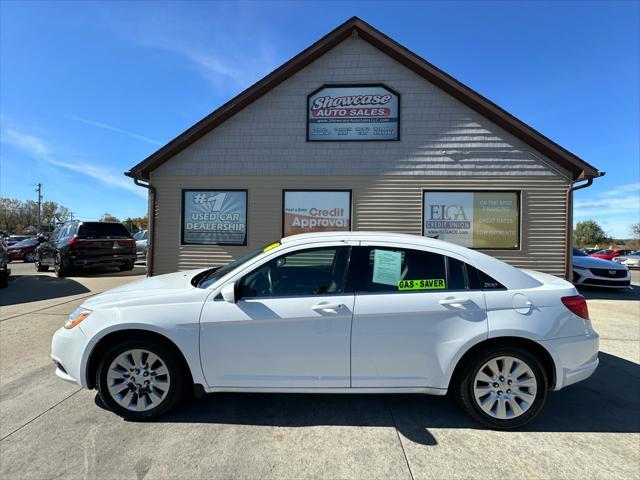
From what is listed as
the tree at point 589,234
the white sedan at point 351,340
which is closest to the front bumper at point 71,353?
the white sedan at point 351,340

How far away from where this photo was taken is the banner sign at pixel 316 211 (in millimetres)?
8367

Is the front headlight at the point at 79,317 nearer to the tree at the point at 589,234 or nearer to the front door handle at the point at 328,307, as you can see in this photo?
the front door handle at the point at 328,307

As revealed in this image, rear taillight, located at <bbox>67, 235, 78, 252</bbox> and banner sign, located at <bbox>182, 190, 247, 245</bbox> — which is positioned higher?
banner sign, located at <bbox>182, 190, 247, 245</bbox>

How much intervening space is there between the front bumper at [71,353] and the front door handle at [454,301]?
2.95 m

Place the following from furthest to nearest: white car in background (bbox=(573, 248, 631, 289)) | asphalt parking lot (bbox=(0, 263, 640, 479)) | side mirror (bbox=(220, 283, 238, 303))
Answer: white car in background (bbox=(573, 248, 631, 289)) < side mirror (bbox=(220, 283, 238, 303)) < asphalt parking lot (bbox=(0, 263, 640, 479))

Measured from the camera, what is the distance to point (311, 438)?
2473mm

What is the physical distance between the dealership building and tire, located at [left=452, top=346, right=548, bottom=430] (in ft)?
19.1

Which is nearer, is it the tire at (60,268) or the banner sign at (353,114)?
the banner sign at (353,114)

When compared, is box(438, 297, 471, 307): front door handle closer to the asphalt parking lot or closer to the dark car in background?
the asphalt parking lot

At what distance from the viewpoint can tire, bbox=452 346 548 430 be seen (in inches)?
102

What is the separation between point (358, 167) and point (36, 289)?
8.87m

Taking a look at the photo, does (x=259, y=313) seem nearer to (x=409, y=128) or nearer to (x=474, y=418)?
(x=474, y=418)

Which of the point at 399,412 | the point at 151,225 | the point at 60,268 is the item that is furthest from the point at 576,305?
the point at 60,268

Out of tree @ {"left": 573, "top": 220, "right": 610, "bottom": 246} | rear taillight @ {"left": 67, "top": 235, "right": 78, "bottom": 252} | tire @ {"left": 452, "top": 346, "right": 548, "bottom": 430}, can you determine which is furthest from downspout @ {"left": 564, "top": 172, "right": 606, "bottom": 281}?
tree @ {"left": 573, "top": 220, "right": 610, "bottom": 246}
